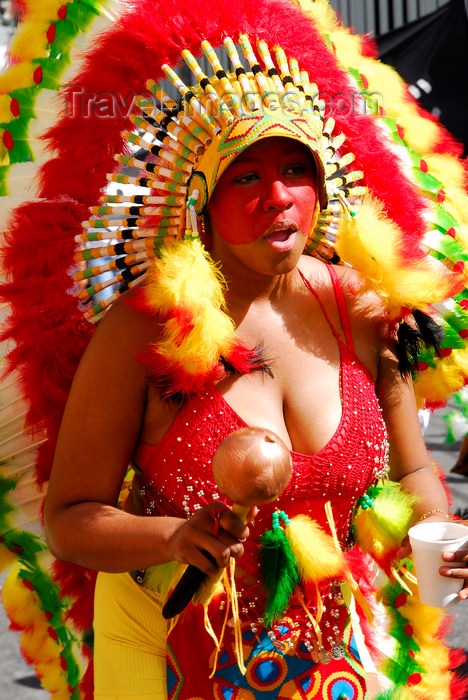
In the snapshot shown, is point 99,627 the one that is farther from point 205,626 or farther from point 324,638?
point 324,638

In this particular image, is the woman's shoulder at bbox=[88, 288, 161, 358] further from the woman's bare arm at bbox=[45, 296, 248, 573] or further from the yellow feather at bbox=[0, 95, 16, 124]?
the yellow feather at bbox=[0, 95, 16, 124]

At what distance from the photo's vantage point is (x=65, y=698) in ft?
8.28

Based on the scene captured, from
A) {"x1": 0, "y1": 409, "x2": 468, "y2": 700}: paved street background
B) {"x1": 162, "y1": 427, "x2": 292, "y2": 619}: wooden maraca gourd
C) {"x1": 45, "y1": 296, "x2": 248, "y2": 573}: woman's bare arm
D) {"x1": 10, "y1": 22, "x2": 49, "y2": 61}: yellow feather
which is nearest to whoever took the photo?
{"x1": 162, "y1": 427, "x2": 292, "y2": 619}: wooden maraca gourd

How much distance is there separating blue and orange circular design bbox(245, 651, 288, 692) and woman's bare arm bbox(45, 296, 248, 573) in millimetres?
391

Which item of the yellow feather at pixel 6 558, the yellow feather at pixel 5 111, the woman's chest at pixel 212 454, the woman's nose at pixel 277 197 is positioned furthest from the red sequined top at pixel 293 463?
the yellow feather at pixel 5 111

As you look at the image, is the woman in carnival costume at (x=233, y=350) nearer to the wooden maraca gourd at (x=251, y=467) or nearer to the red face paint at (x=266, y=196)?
the red face paint at (x=266, y=196)

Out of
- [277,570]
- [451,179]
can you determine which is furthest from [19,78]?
[277,570]

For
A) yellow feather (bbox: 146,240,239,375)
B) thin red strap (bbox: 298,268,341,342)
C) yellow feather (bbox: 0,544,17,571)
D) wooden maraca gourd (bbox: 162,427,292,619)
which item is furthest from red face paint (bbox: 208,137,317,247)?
yellow feather (bbox: 0,544,17,571)

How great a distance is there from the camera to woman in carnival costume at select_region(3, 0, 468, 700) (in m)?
1.77

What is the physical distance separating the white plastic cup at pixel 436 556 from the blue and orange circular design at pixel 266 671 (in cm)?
34

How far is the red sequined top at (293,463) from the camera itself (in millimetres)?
1772

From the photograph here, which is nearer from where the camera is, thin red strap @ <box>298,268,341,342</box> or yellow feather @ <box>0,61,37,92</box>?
thin red strap @ <box>298,268,341,342</box>

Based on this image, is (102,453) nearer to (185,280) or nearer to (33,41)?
(185,280)

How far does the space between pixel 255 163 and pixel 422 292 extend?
0.53m
